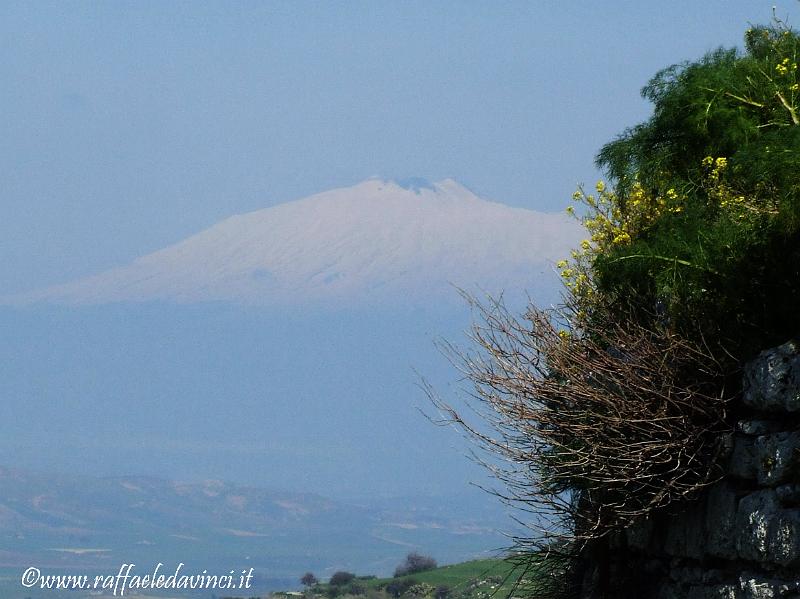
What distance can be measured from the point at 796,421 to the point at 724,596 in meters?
1.63

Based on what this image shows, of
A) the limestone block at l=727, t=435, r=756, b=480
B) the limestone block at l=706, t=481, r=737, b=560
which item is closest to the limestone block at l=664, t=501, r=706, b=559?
the limestone block at l=706, t=481, r=737, b=560

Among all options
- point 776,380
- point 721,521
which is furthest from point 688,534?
point 776,380

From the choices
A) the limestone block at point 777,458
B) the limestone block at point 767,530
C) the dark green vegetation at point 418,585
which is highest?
the dark green vegetation at point 418,585

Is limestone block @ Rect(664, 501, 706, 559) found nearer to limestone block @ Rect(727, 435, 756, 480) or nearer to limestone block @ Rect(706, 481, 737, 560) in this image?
limestone block @ Rect(706, 481, 737, 560)

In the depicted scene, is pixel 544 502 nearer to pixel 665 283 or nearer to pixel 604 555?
pixel 604 555

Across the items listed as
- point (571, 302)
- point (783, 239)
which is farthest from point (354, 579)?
point (783, 239)

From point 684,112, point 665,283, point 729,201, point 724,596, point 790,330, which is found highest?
point 684,112

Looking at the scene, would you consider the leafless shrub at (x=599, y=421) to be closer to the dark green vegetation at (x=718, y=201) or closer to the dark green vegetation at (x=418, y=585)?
the dark green vegetation at (x=718, y=201)

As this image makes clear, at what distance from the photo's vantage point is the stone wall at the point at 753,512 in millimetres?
9875

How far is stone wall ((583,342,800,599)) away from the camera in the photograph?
389 inches

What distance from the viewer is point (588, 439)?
11305 mm

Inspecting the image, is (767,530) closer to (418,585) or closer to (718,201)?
(718,201)

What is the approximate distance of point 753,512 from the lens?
10.2 metres

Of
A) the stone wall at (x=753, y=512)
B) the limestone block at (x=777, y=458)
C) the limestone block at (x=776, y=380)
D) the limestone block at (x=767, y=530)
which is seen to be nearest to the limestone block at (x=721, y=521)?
the stone wall at (x=753, y=512)
